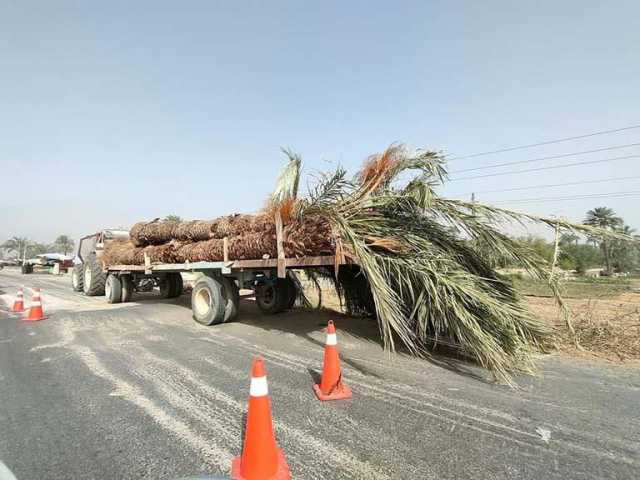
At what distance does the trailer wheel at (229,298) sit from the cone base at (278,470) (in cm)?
532

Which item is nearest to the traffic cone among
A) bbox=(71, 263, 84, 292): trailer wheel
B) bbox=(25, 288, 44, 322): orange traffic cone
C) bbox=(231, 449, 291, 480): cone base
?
bbox=(231, 449, 291, 480): cone base

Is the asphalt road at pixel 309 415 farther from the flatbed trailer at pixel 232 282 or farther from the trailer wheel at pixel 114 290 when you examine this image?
the trailer wheel at pixel 114 290

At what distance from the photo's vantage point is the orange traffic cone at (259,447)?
2.47 metres

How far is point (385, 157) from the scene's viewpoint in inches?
240

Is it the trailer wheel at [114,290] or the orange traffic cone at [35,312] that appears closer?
the orange traffic cone at [35,312]

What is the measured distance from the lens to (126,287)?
38.3 feet

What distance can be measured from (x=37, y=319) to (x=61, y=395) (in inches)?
220

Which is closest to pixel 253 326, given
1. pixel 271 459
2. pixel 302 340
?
pixel 302 340

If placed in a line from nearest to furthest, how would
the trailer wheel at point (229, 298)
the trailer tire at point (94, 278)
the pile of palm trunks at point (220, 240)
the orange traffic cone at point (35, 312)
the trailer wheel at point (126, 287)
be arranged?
the pile of palm trunks at point (220, 240) < the trailer wheel at point (229, 298) < the orange traffic cone at point (35, 312) < the trailer wheel at point (126, 287) < the trailer tire at point (94, 278)

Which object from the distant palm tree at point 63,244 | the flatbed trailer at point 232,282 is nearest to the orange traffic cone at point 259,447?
the flatbed trailer at point 232,282

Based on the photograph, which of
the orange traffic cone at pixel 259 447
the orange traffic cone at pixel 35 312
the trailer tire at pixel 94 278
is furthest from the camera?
the trailer tire at pixel 94 278

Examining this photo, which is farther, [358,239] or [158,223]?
[158,223]

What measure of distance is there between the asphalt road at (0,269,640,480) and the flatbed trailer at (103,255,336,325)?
138 centimetres

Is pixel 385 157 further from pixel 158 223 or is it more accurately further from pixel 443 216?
pixel 158 223
